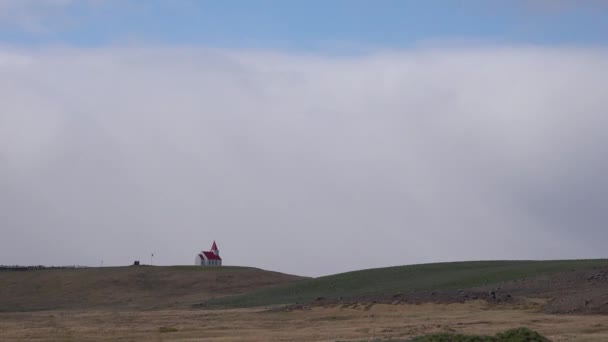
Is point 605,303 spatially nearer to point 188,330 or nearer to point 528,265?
point 188,330

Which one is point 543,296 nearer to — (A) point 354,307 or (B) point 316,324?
(A) point 354,307

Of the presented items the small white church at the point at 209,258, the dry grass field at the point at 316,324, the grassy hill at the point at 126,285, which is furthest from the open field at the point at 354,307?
the small white church at the point at 209,258

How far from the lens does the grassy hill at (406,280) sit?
50.7m

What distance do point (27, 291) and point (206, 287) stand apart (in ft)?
43.3

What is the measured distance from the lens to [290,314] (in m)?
39.6

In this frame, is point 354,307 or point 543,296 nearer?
point 354,307

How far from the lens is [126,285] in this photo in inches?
2820

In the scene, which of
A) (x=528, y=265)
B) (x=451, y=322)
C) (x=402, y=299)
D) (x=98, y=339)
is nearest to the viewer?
(x=98, y=339)

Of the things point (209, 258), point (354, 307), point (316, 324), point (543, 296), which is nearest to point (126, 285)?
point (209, 258)

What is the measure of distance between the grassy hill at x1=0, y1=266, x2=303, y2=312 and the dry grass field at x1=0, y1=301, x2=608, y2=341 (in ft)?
60.4

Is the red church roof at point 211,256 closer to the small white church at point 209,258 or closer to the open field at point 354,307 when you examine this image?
the small white church at point 209,258

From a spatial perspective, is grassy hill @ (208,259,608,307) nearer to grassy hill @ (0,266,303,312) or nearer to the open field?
the open field

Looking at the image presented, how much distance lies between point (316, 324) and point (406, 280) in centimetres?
2258

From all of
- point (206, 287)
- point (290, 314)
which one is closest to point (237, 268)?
point (206, 287)
